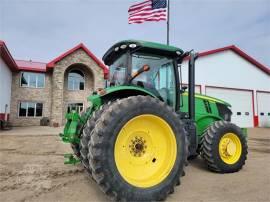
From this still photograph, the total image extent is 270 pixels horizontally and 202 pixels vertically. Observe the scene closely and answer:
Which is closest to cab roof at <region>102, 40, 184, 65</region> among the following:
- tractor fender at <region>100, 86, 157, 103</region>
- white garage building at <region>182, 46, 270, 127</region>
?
tractor fender at <region>100, 86, 157, 103</region>

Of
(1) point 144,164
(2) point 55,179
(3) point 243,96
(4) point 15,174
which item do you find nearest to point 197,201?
(1) point 144,164

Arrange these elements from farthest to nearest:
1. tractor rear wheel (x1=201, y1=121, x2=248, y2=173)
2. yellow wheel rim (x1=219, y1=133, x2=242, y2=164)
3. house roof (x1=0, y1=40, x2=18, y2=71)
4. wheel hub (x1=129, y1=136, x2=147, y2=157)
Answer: house roof (x1=0, y1=40, x2=18, y2=71)
yellow wheel rim (x1=219, y1=133, x2=242, y2=164)
tractor rear wheel (x1=201, y1=121, x2=248, y2=173)
wheel hub (x1=129, y1=136, x2=147, y2=157)

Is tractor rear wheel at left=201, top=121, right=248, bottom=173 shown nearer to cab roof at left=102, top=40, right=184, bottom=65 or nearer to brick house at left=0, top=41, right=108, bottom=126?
cab roof at left=102, top=40, right=184, bottom=65

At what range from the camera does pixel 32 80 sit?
2166 centimetres

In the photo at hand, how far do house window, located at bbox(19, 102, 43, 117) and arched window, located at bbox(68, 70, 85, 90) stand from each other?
3365 mm

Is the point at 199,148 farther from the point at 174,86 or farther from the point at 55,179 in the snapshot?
the point at 55,179

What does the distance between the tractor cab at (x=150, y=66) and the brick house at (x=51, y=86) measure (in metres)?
17.8

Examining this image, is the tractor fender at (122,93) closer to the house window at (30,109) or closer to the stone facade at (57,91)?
the stone facade at (57,91)

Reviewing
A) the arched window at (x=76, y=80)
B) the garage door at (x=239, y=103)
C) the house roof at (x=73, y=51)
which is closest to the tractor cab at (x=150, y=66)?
the garage door at (x=239, y=103)

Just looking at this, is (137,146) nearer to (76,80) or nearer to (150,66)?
(150,66)

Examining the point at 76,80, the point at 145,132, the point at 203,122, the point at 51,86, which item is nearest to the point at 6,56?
the point at 51,86

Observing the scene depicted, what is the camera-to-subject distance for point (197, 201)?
3.26 metres

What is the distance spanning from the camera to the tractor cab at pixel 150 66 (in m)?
4.03

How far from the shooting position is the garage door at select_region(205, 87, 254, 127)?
19.7m
